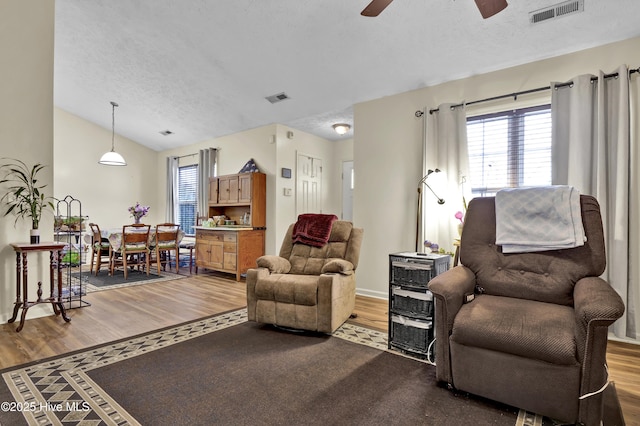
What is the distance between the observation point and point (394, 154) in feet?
13.7

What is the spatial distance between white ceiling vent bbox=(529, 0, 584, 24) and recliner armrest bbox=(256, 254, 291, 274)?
3.13 m

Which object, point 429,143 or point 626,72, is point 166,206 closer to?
point 429,143

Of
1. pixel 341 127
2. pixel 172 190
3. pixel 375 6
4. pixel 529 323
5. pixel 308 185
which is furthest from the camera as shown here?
pixel 172 190

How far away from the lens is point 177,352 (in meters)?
2.51

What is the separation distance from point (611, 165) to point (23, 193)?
18.5 ft

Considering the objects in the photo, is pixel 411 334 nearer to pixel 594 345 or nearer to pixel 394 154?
pixel 594 345

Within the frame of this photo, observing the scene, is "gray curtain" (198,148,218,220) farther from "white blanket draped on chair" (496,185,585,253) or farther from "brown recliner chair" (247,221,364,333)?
"white blanket draped on chair" (496,185,585,253)

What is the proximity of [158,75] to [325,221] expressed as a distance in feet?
11.4

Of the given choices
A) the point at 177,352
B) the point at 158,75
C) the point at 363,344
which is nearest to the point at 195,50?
the point at 158,75

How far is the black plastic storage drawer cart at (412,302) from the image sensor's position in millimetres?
2389

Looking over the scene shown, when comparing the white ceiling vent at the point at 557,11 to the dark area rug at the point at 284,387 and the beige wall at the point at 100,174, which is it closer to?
the dark area rug at the point at 284,387

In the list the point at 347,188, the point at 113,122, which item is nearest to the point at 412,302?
the point at 347,188

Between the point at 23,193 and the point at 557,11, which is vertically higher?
the point at 557,11

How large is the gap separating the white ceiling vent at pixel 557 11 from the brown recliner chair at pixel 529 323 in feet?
5.27
